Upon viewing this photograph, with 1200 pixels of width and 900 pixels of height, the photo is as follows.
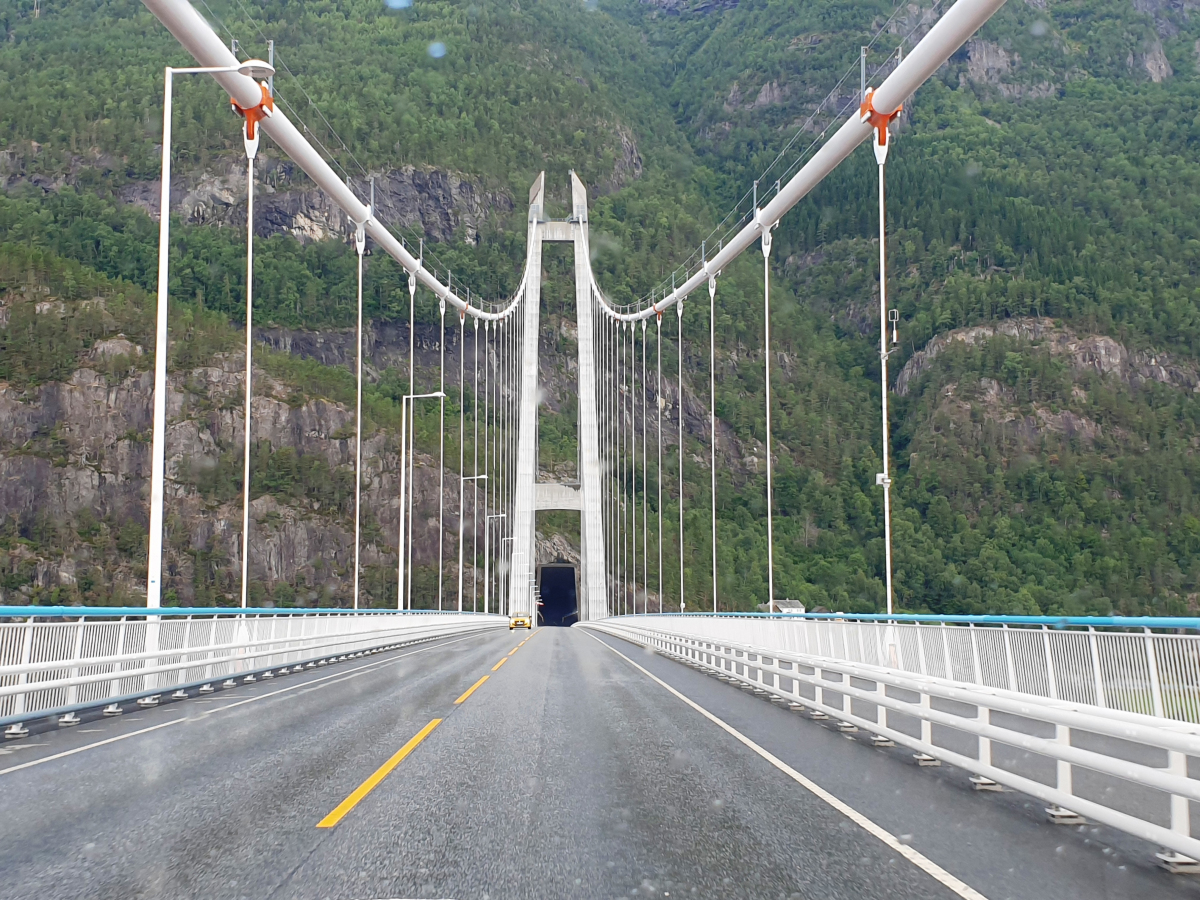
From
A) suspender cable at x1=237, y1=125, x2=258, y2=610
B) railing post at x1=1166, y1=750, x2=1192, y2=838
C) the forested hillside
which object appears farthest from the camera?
the forested hillside

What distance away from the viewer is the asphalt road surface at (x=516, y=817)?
221 inches

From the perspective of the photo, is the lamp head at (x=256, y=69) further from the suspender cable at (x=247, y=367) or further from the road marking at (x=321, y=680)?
the road marking at (x=321, y=680)

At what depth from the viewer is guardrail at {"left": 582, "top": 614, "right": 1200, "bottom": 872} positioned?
21.0ft

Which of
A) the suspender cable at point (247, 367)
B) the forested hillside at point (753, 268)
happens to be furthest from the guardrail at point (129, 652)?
the forested hillside at point (753, 268)

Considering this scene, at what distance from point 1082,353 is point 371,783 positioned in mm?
129479

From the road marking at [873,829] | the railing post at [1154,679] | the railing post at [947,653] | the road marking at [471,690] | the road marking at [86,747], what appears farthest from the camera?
the road marking at [471,690]

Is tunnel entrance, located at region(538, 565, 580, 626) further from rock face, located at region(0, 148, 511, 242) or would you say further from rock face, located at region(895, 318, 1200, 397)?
rock face, located at region(0, 148, 511, 242)

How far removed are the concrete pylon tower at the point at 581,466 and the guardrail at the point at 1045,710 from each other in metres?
50.7

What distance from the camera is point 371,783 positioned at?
8.27 metres

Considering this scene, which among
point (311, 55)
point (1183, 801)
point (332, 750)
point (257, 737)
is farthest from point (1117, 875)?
point (311, 55)

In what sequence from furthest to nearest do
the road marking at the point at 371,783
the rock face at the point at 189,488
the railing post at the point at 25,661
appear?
the rock face at the point at 189,488
the railing post at the point at 25,661
the road marking at the point at 371,783

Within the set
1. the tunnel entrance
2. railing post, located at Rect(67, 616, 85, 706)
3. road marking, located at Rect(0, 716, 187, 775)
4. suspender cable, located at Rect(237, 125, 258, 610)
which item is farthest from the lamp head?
the tunnel entrance

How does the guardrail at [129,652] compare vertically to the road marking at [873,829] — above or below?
above

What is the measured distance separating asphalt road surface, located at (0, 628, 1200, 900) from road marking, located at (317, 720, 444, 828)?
0.08 feet
